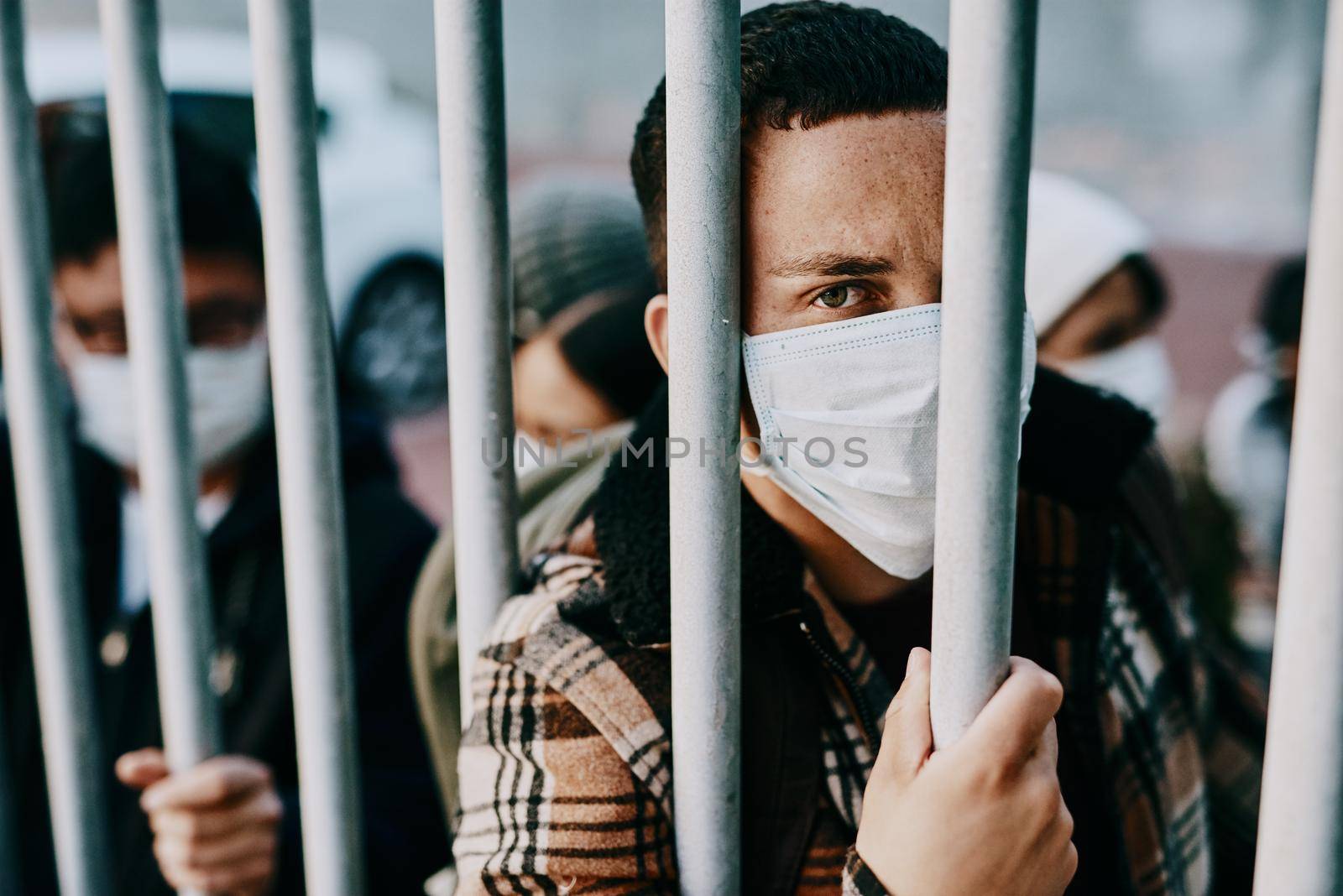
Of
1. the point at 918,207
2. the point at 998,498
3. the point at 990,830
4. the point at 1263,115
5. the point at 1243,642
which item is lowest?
the point at 1243,642

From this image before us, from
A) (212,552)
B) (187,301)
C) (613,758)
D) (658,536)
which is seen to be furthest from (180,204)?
(613,758)

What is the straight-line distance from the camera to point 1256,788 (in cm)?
167

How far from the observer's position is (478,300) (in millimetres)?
1075

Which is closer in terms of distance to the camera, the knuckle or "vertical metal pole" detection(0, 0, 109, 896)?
"vertical metal pole" detection(0, 0, 109, 896)

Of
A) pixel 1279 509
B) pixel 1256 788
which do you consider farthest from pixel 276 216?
pixel 1279 509

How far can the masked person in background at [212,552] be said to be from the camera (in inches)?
84.9

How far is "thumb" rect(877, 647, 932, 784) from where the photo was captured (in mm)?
912

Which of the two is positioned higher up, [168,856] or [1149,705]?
[1149,705]

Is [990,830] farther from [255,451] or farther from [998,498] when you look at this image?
[255,451]

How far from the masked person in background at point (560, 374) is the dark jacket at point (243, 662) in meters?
0.23

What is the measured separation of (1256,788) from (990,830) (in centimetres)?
100

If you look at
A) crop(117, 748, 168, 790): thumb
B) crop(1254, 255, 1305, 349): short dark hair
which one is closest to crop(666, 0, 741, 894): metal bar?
crop(117, 748, 168, 790): thumb

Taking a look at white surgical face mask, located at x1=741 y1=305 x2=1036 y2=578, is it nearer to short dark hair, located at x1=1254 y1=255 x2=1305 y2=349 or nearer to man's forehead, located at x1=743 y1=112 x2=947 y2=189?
man's forehead, located at x1=743 y1=112 x2=947 y2=189

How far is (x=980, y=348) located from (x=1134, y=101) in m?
11.3
